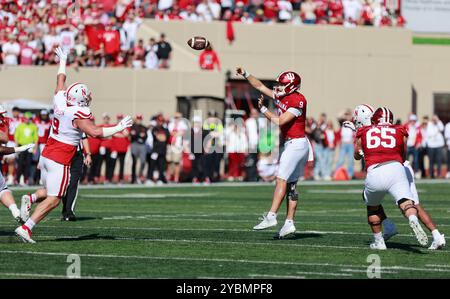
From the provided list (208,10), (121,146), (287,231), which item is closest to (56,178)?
(287,231)

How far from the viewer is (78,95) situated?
12.4 metres

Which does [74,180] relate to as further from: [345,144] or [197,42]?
[345,144]

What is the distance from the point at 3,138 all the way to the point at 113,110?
55.8ft

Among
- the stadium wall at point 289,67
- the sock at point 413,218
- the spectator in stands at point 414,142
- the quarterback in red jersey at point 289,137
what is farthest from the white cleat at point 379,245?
the spectator in stands at point 414,142

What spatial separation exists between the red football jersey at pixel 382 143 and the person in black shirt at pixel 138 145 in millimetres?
16604

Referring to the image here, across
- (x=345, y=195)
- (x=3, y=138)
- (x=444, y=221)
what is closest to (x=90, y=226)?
(x=3, y=138)

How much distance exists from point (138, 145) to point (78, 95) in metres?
16.0

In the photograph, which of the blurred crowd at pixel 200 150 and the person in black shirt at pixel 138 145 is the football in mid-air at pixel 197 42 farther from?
the person in black shirt at pixel 138 145

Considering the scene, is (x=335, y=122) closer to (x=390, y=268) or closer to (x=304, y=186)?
(x=304, y=186)

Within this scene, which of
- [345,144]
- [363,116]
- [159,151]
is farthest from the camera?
[345,144]

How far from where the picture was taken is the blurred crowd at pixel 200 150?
2664 cm

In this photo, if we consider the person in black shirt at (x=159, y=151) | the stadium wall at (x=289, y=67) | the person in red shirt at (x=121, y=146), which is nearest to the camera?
the person in red shirt at (x=121, y=146)

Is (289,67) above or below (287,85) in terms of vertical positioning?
above

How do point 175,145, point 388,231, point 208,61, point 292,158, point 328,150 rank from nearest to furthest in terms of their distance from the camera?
point 388,231 < point 292,158 < point 175,145 < point 328,150 < point 208,61
